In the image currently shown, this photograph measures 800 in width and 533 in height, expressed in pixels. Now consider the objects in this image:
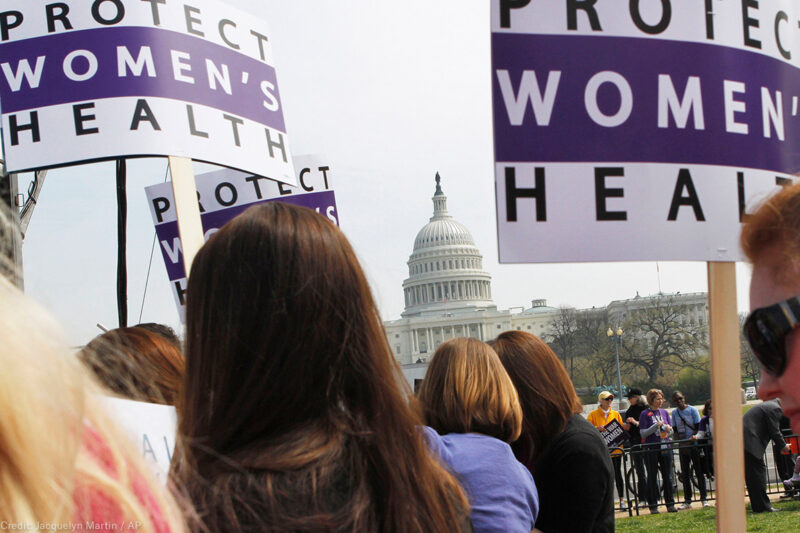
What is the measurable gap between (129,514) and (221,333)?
24.1 inches

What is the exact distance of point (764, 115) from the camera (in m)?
2.53

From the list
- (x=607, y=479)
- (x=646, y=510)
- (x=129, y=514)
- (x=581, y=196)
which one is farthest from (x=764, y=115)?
(x=646, y=510)

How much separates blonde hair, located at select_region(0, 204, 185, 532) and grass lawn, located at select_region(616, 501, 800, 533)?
827 centimetres

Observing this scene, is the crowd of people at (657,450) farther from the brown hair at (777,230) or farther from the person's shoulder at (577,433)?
the brown hair at (777,230)

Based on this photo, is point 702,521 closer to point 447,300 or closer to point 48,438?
point 48,438

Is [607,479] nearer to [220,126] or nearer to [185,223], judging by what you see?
[185,223]

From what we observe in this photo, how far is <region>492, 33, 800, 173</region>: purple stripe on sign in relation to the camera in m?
2.37

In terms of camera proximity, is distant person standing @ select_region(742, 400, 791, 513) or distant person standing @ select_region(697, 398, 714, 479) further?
distant person standing @ select_region(697, 398, 714, 479)

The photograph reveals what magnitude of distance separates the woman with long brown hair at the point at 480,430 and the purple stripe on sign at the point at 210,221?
2423 mm

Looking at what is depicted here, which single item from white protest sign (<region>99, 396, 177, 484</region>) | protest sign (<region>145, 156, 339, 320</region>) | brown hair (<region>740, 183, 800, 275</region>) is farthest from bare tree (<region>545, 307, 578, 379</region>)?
brown hair (<region>740, 183, 800, 275</region>)

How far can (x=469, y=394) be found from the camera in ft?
8.20

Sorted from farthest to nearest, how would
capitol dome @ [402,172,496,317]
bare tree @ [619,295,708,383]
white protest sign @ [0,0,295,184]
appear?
capitol dome @ [402,172,496,317] < bare tree @ [619,295,708,383] < white protest sign @ [0,0,295,184]

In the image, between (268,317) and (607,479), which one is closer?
(268,317)

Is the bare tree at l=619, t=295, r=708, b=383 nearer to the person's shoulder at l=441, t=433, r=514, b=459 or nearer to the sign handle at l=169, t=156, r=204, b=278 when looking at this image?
the sign handle at l=169, t=156, r=204, b=278
